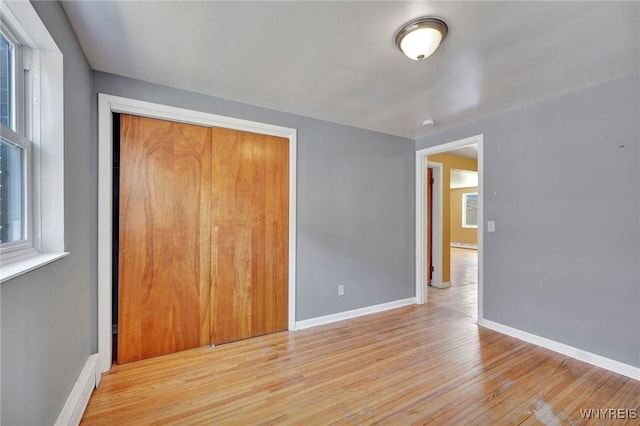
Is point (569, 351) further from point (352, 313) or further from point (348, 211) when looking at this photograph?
point (348, 211)

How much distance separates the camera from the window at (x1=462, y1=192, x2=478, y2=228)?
10391mm

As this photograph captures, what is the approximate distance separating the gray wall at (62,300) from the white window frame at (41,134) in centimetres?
7

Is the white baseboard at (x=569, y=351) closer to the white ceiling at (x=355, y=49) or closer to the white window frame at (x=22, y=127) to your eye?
the white ceiling at (x=355, y=49)

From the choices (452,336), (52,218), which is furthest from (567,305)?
(52,218)

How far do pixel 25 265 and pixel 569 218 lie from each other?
11.9 feet

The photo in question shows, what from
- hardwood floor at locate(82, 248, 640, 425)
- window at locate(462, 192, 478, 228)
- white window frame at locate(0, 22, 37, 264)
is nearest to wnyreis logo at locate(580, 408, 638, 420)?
hardwood floor at locate(82, 248, 640, 425)

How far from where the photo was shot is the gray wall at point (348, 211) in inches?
118

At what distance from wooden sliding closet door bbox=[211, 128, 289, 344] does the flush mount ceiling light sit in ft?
5.15

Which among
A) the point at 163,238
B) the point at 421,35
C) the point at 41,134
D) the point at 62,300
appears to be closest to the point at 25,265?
the point at 62,300

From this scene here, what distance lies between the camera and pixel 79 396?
159cm

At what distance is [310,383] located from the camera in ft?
6.56

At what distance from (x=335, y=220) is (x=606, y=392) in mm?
2490

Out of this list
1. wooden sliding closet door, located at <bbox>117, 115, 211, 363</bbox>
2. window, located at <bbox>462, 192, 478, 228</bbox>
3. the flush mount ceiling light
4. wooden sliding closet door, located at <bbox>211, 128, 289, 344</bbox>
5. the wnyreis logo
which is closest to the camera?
the flush mount ceiling light

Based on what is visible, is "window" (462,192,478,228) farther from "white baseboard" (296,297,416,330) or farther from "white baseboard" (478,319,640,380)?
"white baseboard" (478,319,640,380)
